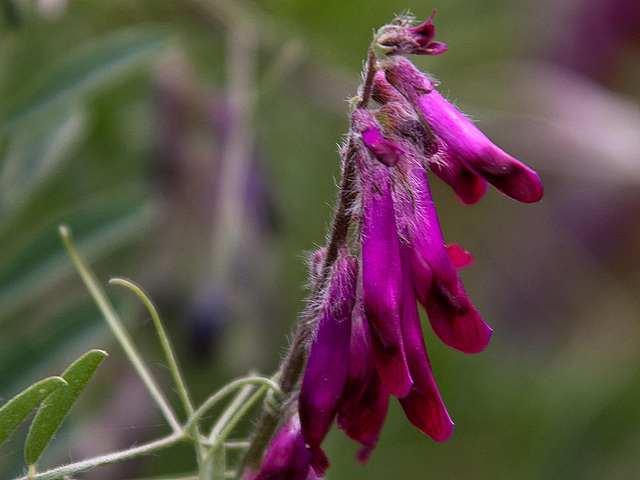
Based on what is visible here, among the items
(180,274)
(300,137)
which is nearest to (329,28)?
(300,137)

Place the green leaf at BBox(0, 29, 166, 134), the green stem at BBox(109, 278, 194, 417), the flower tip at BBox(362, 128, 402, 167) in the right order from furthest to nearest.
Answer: the green leaf at BBox(0, 29, 166, 134) < the green stem at BBox(109, 278, 194, 417) < the flower tip at BBox(362, 128, 402, 167)

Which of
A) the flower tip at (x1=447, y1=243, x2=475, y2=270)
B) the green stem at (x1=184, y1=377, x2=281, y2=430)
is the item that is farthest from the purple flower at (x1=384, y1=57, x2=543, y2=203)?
the green stem at (x1=184, y1=377, x2=281, y2=430)

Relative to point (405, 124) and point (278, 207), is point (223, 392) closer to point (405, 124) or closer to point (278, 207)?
point (405, 124)

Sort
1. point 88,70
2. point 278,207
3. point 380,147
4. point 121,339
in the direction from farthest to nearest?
point 278,207 → point 88,70 → point 121,339 → point 380,147

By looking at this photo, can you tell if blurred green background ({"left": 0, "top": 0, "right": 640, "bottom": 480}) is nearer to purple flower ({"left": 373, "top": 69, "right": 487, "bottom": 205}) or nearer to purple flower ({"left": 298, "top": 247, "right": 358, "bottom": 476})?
purple flower ({"left": 298, "top": 247, "right": 358, "bottom": 476})

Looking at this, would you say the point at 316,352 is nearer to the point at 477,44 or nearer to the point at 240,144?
the point at 240,144

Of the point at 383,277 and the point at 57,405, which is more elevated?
the point at 383,277

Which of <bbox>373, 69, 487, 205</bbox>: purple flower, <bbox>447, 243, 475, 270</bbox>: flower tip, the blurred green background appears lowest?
the blurred green background

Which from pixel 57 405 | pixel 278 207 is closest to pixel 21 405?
pixel 57 405
